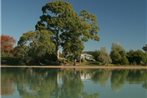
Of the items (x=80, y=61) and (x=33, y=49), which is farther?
(x=80, y=61)

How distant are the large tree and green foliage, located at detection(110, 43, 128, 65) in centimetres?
473

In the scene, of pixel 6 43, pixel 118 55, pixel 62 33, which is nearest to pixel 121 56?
pixel 118 55

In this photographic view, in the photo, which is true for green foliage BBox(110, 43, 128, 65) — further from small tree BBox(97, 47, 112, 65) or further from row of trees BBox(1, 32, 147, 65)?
small tree BBox(97, 47, 112, 65)

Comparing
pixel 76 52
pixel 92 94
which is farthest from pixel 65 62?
pixel 92 94

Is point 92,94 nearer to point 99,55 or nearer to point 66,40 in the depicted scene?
point 66,40

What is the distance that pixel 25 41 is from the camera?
124 feet

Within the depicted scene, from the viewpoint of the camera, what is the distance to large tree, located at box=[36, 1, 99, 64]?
39531mm

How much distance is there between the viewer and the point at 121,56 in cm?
4456

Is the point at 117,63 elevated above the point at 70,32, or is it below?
below

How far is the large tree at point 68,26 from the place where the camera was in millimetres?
39531

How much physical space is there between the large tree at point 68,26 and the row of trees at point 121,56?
3.89 meters

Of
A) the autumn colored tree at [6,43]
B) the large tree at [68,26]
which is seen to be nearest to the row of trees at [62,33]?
the large tree at [68,26]

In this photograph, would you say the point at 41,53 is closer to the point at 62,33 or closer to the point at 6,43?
the point at 62,33

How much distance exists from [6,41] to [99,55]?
14320 millimetres
